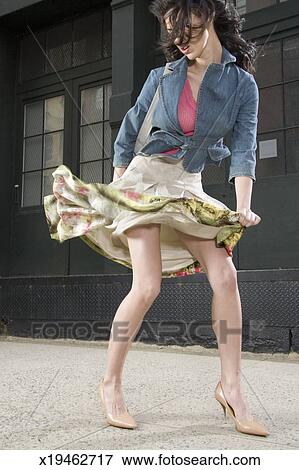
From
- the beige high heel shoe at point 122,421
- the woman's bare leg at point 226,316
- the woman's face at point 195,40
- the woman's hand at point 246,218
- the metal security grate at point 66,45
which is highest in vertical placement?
the metal security grate at point 66,45

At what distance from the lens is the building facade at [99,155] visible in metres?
4.50

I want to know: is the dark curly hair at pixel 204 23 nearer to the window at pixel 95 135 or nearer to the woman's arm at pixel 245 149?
the woman's arm at pixel 245 149

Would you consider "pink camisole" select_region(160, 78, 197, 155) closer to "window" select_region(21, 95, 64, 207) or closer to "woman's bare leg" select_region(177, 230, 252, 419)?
"woman's bare leg" select_region(177, 230, 252, 419)

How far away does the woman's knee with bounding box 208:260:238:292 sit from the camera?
73.1 inches

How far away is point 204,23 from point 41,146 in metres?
5.10

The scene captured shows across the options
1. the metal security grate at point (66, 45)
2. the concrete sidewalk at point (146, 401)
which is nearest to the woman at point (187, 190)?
the concrete sidewalk at point (146, 401)

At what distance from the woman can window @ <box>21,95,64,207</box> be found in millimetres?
4559

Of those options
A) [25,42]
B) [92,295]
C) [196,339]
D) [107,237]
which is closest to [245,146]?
[107,237]

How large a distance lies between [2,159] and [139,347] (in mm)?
3343

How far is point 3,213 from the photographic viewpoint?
6441 millimetres

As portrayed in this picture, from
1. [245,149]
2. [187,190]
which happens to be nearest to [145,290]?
[187,190]

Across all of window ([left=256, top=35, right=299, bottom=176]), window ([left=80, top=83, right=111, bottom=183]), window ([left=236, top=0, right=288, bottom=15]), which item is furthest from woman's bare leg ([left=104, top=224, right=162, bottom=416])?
window ([left=80, top=83, right=111, bottom=183])

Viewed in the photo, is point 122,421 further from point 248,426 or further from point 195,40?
point 195,40

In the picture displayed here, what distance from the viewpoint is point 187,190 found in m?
1.95
